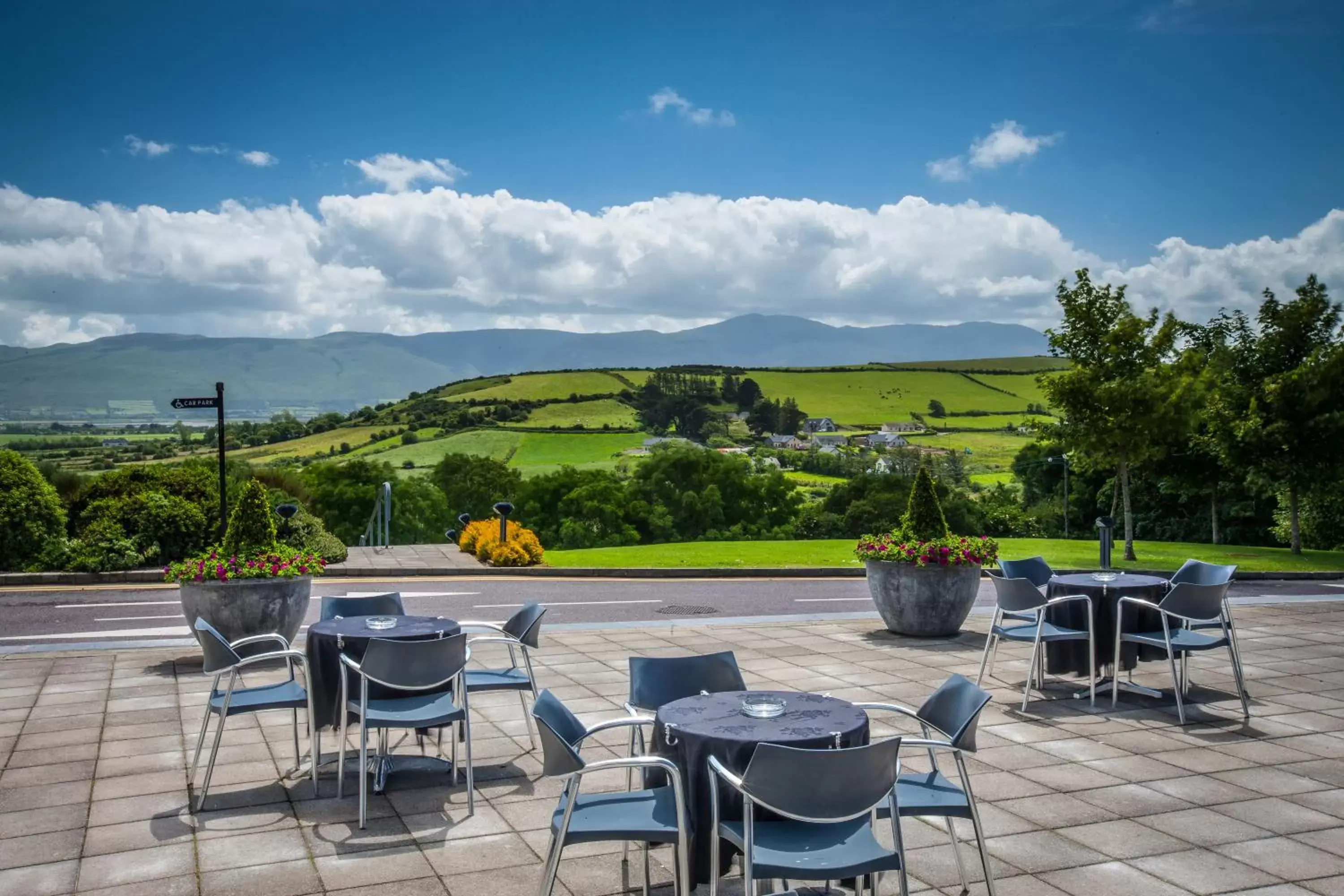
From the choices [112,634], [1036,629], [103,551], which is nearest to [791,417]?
[103,551]

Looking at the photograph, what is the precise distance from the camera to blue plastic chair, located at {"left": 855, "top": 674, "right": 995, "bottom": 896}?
4.43 m

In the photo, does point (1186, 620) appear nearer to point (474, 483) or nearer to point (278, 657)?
point (278, 657)

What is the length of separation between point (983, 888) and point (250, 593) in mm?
7155

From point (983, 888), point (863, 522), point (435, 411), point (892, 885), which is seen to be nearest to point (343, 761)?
point (892, 885)

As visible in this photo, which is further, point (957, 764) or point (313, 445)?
point (313, 445)

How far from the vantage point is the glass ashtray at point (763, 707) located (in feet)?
15.2

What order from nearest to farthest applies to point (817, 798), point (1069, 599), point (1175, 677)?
point (817, 798) < point (1175, 677) < point (1069, 599)

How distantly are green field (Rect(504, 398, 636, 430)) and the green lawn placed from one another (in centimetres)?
5192

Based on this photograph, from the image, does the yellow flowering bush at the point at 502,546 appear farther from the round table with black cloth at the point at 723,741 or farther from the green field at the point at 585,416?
the green field at the point at 585,416

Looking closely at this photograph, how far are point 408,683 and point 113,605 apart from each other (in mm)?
10740

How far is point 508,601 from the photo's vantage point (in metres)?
15.9

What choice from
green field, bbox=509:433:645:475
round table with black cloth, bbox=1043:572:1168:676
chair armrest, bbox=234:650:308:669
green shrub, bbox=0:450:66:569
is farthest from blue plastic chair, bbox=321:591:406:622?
green field, bbox=509:433:645:475

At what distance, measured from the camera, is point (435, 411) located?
8256 centimetres

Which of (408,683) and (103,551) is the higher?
(408,683)
